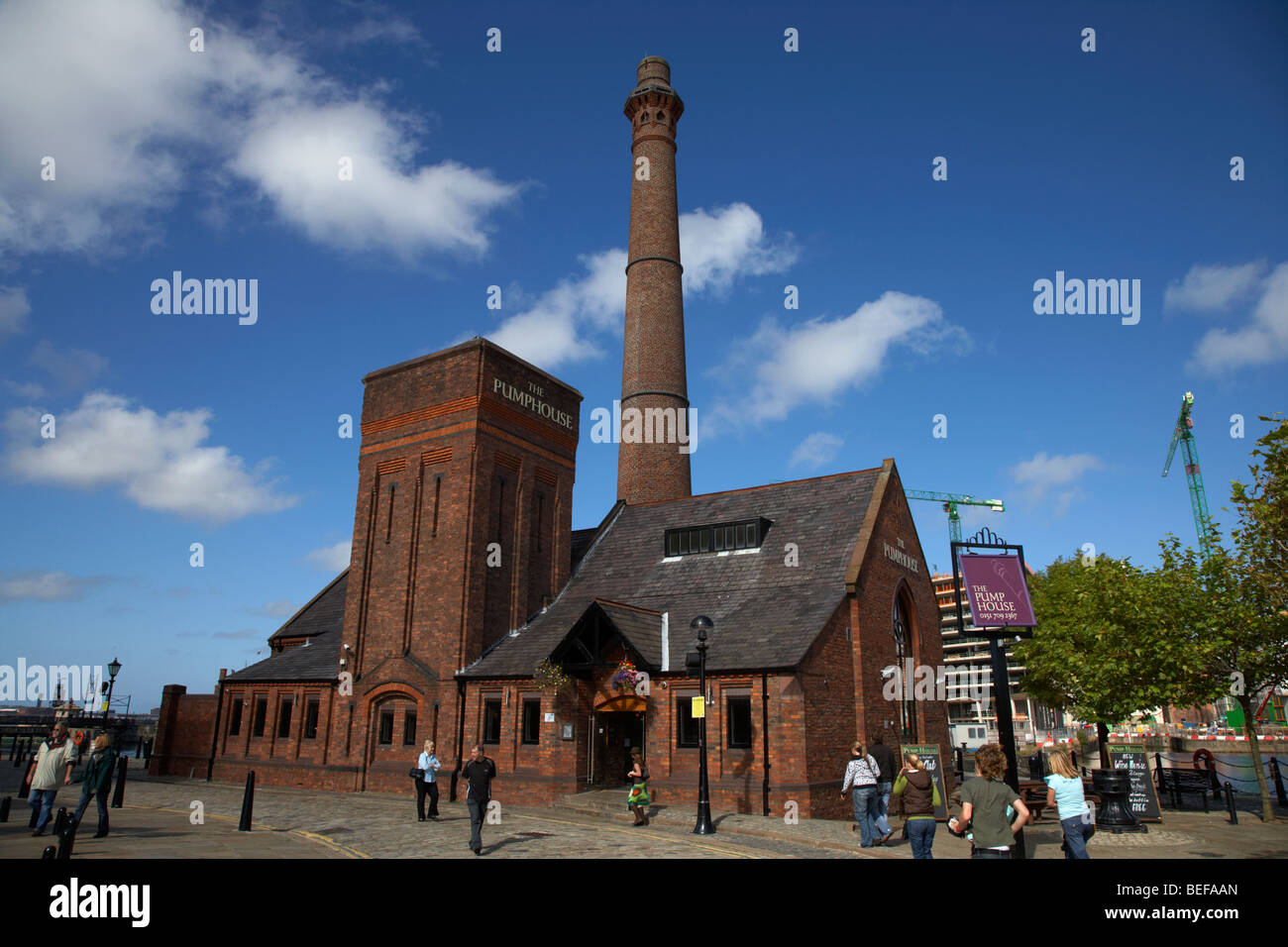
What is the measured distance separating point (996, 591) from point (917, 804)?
5094 millimetres

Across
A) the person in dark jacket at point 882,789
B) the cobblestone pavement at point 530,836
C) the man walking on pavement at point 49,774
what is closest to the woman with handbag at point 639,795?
the cobblestone pavement at point 530,836

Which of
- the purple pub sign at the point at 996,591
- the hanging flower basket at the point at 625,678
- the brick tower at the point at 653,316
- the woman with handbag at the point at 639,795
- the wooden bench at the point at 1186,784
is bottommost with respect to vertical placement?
the wooden bench at the point at 1186,784

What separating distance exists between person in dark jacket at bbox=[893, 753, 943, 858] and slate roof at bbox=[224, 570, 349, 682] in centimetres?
2260

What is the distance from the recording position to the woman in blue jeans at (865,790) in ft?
48.8

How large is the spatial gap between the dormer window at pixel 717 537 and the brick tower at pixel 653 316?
7.53 m

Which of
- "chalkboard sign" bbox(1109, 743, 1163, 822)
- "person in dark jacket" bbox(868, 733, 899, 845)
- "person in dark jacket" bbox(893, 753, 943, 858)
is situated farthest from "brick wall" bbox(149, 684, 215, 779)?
"chalkboard sign" bbox(1109, 743, 1163, 822)

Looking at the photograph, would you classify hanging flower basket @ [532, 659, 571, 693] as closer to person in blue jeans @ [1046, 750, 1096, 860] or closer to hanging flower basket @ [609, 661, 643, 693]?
hanging flower basket @ [609, 661, 643, 693]

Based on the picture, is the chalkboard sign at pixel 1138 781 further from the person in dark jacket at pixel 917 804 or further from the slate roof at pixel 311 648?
the slate roof at pixel 311 648

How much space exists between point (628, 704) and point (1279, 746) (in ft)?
188
